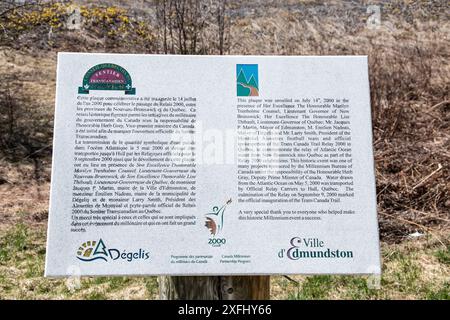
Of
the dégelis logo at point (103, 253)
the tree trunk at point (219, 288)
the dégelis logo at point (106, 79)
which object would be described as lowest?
the tree trunk at point (219, 288)

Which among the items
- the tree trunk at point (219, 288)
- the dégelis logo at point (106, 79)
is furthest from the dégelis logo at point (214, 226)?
the dégelis logo at point (106, 79)

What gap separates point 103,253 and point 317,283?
A: 2.16 metres

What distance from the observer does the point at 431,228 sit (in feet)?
15.6

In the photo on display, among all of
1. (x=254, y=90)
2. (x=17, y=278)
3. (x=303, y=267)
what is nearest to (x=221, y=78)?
(x=254, y=90)

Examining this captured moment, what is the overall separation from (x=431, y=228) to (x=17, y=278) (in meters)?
4.09

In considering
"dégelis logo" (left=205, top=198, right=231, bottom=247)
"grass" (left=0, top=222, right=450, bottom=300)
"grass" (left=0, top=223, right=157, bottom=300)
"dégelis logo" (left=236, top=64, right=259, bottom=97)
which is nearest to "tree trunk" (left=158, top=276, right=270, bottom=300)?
"dégelis logo" (left=205, top=198, right=231, bottom=247)

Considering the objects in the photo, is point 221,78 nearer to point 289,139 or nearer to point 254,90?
point 254,90

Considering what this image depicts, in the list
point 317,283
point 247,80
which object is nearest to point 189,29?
point 317,283

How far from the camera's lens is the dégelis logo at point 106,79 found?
8.30ft

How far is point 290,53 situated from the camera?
8.53m

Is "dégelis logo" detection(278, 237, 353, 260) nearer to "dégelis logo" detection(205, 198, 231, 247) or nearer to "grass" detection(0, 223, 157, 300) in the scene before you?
"dégelis logo" detection(205, 198, 231, 247)

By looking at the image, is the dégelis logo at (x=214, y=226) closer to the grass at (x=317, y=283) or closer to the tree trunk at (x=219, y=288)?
the tree trunk at (x=219, y=288)

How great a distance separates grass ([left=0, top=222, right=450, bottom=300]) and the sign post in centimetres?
136

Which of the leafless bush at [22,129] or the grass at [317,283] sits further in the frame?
the leafless bush at [22,129]
